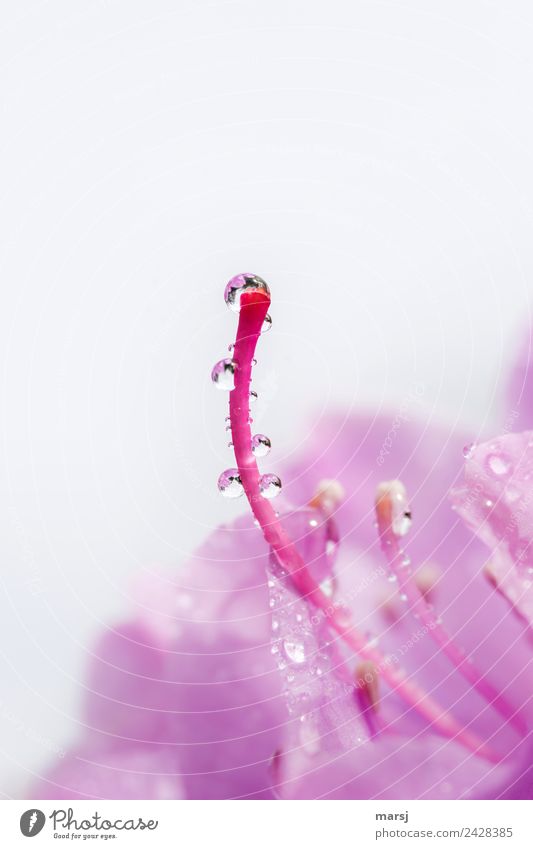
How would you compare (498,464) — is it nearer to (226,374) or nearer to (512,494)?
(512,494)

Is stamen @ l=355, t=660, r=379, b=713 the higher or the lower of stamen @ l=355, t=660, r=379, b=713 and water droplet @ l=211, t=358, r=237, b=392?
the lower

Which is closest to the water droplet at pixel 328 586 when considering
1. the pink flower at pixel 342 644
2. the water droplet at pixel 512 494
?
the pink flower at pixel 342 644

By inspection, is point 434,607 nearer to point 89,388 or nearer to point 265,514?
point 265,514

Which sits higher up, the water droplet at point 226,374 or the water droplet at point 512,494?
the water droplet at point 226,374

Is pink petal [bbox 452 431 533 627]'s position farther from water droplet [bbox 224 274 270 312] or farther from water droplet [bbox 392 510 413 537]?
water droplet [bbox 224 274 270 312]

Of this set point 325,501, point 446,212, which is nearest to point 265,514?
point 325,501
